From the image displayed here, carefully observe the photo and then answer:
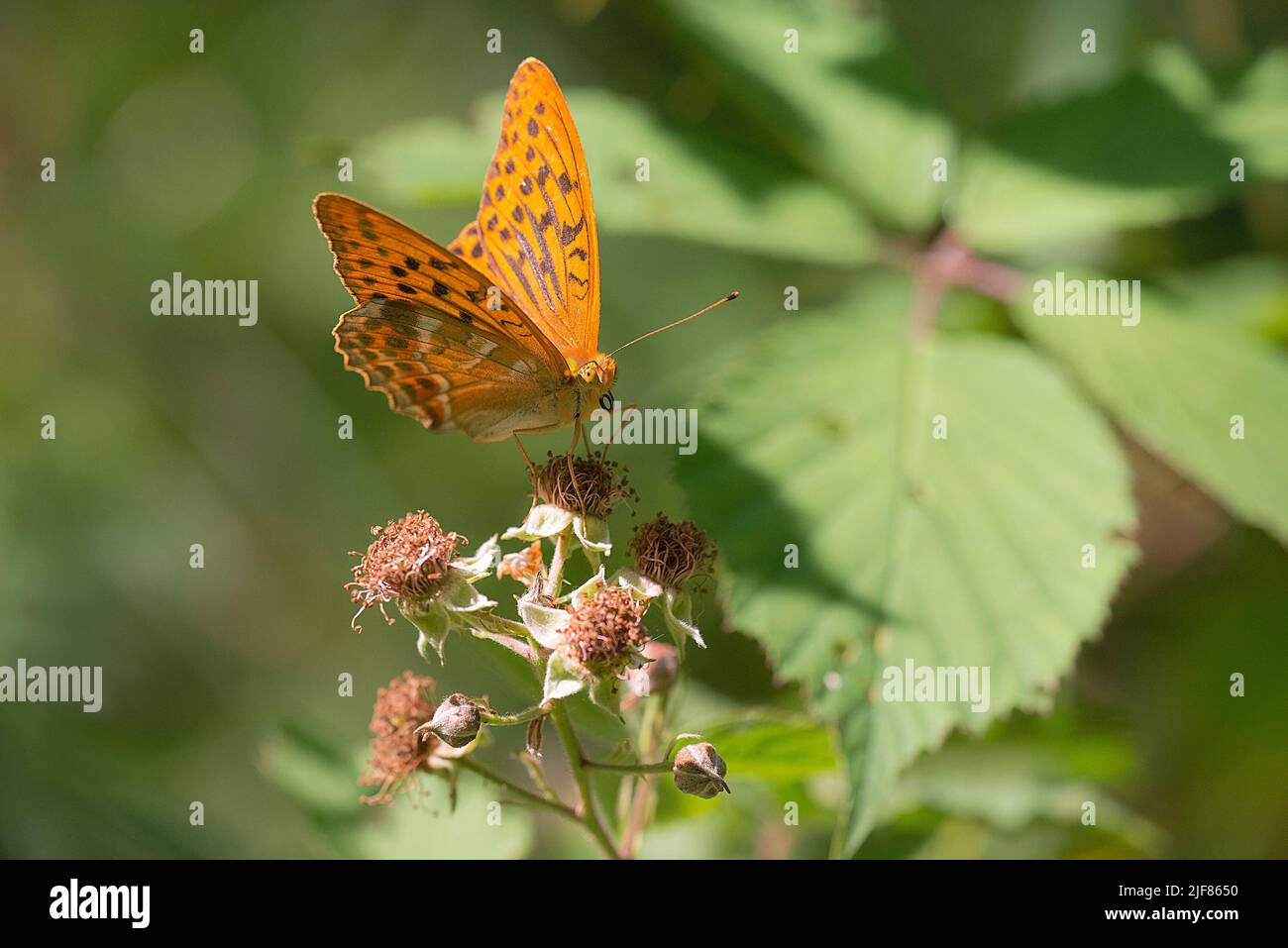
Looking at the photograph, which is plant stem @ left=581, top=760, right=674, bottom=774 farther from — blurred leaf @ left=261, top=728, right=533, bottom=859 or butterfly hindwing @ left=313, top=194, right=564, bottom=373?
butterfly hindwing @ left=313, top=194, right=564, bottom=373

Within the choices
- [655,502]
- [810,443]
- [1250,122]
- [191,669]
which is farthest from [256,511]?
[1250,122]

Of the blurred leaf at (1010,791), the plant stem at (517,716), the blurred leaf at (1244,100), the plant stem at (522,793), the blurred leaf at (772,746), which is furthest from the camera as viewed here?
the blurred leaf at (1244,100)

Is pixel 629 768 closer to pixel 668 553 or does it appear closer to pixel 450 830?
pixel 668 553

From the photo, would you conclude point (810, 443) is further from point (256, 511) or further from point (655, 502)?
point (256, 511)

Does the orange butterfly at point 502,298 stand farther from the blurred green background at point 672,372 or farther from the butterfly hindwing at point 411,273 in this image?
the blurred green background at point 672,372

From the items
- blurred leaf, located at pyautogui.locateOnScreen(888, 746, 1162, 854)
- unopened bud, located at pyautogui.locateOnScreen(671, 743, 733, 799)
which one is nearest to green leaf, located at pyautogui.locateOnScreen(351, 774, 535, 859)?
unopened bud, located at pyautogui.locateOnScreen(671, 743, 733, 799)

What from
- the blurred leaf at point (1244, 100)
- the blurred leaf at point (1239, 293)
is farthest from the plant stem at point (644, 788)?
the blurred leaf at point (1244, 100)
